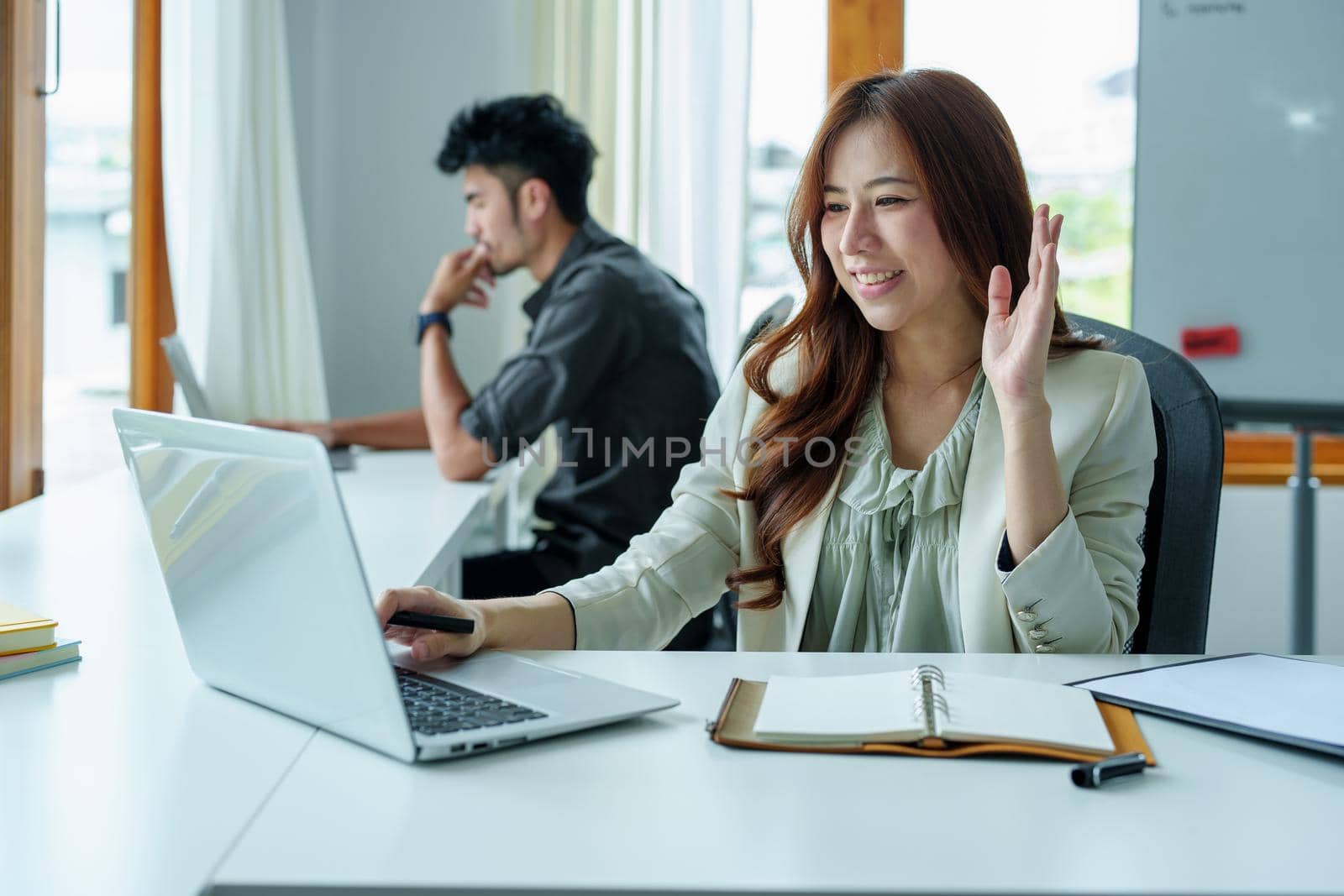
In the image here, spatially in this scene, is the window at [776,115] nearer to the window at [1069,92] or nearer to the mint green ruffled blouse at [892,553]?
the window at [1069,92]

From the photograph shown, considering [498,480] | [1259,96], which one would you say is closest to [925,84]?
[498,480]

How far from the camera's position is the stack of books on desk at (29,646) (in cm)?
104

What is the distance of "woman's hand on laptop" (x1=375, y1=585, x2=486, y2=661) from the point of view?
3.42 feet

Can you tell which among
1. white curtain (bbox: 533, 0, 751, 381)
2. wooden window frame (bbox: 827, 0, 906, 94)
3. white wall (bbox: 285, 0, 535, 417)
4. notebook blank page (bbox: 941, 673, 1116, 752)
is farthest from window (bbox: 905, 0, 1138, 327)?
notebook blank page (bbox: 941, 673, 1116, 752)

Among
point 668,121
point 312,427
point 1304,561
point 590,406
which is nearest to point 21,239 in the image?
point 312,427

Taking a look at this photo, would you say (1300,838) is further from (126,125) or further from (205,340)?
(126,125)

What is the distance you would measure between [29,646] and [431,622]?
341 mm

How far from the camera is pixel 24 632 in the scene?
106 centimetres

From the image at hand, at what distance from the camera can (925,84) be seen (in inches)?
54.4

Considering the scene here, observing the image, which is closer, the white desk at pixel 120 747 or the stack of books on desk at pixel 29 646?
the white desk at pixel 120 747

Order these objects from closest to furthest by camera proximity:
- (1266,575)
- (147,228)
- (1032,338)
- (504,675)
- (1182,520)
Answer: (504,675), (1032,338), (1182,520), (147,228), (1266,575)

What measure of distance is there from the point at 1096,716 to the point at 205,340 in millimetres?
2261

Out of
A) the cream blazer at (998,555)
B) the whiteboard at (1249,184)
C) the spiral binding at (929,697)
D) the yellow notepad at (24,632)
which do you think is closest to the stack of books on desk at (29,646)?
the yellow notepad at (24,632)

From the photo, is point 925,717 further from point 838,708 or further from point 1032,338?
point 1032,338
